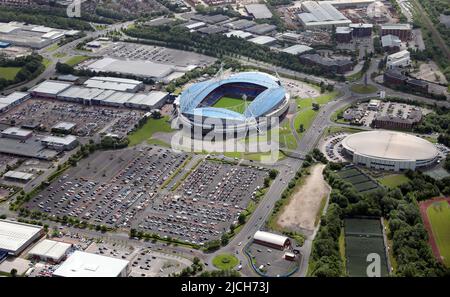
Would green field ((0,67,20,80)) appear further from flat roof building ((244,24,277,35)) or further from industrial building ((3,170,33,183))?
flat roof building ((244,24,277,35))

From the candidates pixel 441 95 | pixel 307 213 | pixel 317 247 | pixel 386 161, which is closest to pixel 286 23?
pixel 441 95

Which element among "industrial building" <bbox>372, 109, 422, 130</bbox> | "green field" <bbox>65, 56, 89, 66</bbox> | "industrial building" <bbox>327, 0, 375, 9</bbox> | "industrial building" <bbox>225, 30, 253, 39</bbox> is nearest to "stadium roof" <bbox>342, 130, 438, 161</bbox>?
"industrial building" <bbox>372, 109, 422, 130</bbox>

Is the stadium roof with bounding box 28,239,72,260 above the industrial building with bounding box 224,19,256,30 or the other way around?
the other way around

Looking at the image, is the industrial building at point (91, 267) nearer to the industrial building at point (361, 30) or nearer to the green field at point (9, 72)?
the green field at point (9, 72)

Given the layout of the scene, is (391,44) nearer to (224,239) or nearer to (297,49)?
(297,49)

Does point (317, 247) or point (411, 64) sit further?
point (411, 64)

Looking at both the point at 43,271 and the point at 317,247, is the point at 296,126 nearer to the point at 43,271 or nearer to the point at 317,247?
the point at 317,247

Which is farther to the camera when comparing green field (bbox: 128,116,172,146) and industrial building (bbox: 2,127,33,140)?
green field (bbox: 128,116,172,146)

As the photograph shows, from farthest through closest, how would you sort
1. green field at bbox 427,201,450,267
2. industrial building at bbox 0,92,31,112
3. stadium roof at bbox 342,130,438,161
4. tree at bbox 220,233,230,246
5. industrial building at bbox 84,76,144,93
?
1. industrial building at bbox 84,76,144,93
2. industrial building at bbox 0,92,31,112
3. stadium roof at bbox 342,130,438,161
4. tree at bbox 220,233,230,246
5. green field at bbox 427,201,450,267
